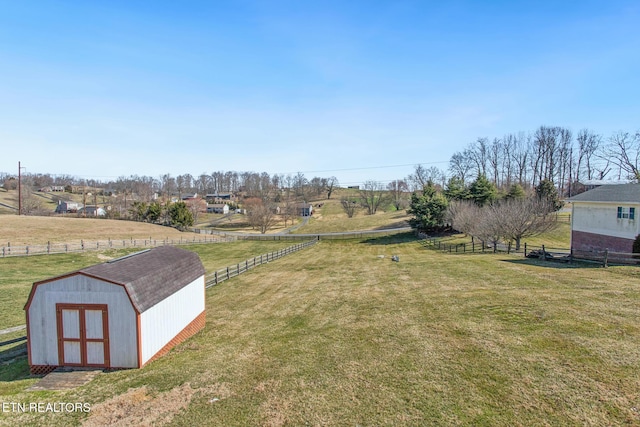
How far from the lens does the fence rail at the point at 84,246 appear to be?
111 feet

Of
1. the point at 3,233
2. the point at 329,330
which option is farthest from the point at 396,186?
the point at 329,330

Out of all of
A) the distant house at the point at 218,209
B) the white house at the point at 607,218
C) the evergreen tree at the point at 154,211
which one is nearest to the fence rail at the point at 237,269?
the white house at the point at 607,218

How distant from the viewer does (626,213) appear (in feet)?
80.8

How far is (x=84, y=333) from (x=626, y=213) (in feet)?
106

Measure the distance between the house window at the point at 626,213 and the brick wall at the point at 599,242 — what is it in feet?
5.29

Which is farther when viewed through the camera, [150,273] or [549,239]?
[549,239]

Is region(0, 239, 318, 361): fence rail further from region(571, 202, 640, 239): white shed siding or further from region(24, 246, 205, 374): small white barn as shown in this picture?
region(571, 202, 640, 239): white shed siding

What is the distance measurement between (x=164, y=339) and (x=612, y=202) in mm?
30966

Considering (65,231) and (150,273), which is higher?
(150,273)

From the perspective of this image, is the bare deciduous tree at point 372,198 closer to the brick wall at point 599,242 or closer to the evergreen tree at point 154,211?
the evergreen tree at point 154,211

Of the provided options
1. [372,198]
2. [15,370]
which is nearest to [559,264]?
[15,370]

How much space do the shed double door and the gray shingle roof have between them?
99 cm

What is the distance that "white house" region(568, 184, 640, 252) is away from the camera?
24.3 metres

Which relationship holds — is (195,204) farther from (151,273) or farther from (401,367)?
(401,367)
